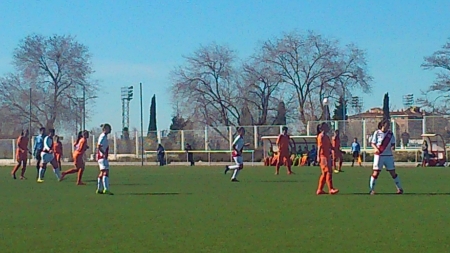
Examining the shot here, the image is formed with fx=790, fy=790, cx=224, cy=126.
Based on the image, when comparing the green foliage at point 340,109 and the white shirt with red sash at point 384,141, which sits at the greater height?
the green foliage at point 340,109

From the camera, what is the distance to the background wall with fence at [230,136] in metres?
50.6

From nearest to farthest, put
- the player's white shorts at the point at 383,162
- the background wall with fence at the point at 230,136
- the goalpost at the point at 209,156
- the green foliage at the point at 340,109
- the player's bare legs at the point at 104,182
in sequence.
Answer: the player's white shorts at the point at 383,162 < the player's bare legs at the point at 104,182 < the background wall with fence at the point at 230,136 < the goalpost at the point at 209,156 < the green foliage at the point at 340,109

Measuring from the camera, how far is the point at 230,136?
192 feet

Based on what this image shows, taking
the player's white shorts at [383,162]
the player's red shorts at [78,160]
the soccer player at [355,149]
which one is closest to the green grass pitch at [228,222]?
the player's white shorts at [383,162]

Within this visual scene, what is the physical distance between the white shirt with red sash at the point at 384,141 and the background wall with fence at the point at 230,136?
32.1m

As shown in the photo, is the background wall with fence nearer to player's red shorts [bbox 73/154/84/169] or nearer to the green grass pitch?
player's red shorts [bbox 73/154/84/169]

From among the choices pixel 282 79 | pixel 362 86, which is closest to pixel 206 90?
pixel 282 79

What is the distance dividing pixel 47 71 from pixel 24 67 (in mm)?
2249

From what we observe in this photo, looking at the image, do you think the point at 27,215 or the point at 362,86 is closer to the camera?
the point at 27,215

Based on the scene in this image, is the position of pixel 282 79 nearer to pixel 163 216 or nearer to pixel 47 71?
pixel 47 71

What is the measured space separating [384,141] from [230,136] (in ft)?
134

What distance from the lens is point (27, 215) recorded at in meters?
14.1

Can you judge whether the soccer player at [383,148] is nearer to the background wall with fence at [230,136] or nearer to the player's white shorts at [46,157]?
the player's white shorts at [46,157]

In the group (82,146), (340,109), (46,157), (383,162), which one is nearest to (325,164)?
(383,162)
